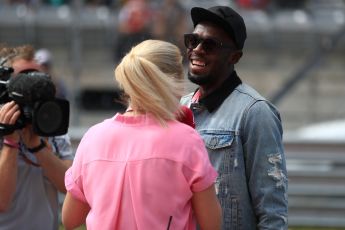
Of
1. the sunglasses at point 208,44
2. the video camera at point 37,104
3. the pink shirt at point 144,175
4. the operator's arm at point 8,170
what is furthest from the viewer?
the operator's arm at point 8,170

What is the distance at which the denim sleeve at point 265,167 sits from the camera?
3.91m

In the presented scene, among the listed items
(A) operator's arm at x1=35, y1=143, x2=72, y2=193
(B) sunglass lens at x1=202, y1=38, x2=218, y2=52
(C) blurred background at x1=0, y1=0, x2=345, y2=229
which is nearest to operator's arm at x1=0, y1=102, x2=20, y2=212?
(A) operator's arm at x1=35, y1=143, x2=72, y2=193

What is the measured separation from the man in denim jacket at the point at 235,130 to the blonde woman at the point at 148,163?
0.79ft

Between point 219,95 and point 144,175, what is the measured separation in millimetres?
565

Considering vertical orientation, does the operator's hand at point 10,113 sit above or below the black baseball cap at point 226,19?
below

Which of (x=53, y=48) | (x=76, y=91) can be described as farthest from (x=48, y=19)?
(x=76, y=91)

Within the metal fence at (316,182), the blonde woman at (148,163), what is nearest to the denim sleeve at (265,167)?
the blonde woman at (148,163)

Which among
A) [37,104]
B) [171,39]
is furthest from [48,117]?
[171,39]

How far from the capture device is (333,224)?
9.28 metres

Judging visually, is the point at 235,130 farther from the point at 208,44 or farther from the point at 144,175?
the point at 144,175

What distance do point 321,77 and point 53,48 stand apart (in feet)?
14.7

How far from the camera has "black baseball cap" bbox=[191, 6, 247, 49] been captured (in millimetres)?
3998

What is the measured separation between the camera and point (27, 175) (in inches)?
181

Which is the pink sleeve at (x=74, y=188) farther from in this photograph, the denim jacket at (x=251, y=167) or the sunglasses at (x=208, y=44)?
the sunglasses at (x=208, y=44)
